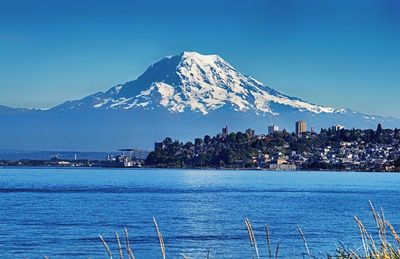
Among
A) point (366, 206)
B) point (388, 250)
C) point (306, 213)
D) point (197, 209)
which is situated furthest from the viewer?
point (366, 206)

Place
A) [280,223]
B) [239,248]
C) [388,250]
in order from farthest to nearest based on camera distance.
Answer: [280,223]
[239,248]
[388,250]

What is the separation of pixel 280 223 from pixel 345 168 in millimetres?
162835

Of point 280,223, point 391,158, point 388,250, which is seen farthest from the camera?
point 391,158

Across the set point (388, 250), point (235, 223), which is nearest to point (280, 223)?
point (235, 223)

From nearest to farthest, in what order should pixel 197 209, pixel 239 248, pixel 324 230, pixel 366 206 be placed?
pixel 239 248
pixel 324 230
pixel 197 209
pixel 366 206

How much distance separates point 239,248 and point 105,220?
13.9 metres

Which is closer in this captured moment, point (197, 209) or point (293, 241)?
point (293, 241)

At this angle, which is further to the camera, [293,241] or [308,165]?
[308,165]

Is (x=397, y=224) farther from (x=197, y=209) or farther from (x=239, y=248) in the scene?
(x=197, y=209)

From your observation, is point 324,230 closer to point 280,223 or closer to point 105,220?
point 280,223

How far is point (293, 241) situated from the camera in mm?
29500

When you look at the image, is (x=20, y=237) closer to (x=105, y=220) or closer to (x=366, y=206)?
(x=105, y=220)

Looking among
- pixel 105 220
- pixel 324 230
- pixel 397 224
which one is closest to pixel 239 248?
pixel 324 230

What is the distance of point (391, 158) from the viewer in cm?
19362
